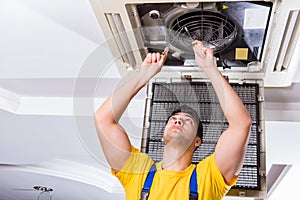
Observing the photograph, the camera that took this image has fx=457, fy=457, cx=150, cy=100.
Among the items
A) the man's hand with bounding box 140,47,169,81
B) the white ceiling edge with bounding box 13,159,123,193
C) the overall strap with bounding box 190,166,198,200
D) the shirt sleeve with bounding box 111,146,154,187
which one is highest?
the man's hand with bounding box 140,47,169,81

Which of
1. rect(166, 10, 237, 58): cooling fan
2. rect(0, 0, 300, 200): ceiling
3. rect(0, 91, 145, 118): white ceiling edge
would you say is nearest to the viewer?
rect(0, 0, 300, 200): ceiling

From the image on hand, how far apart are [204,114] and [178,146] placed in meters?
0.08

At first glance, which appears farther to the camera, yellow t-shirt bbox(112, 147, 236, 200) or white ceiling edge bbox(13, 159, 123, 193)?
white ceiling edge bbox(13, 159, 123, 193)

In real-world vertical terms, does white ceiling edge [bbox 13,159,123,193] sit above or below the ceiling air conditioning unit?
below

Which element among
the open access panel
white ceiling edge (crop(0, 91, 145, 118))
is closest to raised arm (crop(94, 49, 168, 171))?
the open access panel

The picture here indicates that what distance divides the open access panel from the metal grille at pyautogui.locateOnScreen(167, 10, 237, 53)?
90 mm

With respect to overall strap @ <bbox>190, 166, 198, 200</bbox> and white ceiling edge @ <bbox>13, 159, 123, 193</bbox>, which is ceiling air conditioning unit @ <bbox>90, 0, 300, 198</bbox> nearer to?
overall strap @ <bbox>190, 166, 198, 200</bbox>

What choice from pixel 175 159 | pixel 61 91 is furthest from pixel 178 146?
pixel 61 91

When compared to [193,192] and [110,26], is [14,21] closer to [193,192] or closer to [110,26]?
[110,26]

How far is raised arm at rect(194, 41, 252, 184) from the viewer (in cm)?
81

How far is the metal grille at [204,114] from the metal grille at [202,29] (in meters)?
0.09

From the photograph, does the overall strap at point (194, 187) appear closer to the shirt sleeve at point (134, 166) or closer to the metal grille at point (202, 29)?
the shirt sleeve at point (134, 166)

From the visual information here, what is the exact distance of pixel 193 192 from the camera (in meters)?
0.82

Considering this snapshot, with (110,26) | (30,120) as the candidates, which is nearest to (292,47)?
(110,26)
